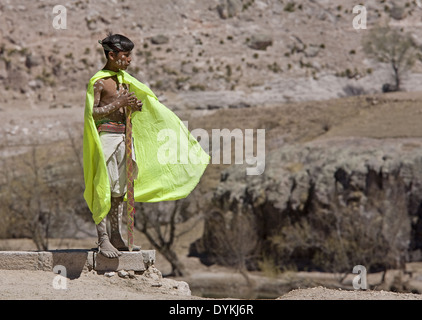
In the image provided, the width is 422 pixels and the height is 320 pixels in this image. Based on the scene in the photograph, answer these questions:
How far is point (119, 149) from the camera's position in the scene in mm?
7957

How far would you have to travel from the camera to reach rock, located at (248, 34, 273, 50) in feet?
201

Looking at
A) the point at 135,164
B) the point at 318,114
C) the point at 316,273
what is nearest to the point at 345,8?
the point at 318,114

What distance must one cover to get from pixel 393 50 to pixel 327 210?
29354 millimetres

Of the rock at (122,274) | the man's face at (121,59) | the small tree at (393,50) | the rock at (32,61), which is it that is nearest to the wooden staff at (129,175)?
the rock at (122,274)

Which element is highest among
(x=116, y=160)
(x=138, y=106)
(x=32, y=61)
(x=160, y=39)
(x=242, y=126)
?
(x=160, y=39)

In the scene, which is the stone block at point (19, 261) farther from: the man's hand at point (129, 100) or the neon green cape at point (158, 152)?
the man's hand at point (129, 100)

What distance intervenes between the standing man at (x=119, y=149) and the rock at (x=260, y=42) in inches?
2115

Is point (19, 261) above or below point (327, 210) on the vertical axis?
above

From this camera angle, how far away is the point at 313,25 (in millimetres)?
64688

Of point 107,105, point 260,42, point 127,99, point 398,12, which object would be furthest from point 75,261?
point 398,12

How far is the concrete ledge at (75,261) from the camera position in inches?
312

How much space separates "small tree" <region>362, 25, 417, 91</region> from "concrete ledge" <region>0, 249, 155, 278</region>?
46.5m

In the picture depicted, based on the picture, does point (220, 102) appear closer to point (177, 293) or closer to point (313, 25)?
point (313, 25)

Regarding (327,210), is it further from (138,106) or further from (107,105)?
(107,105)
